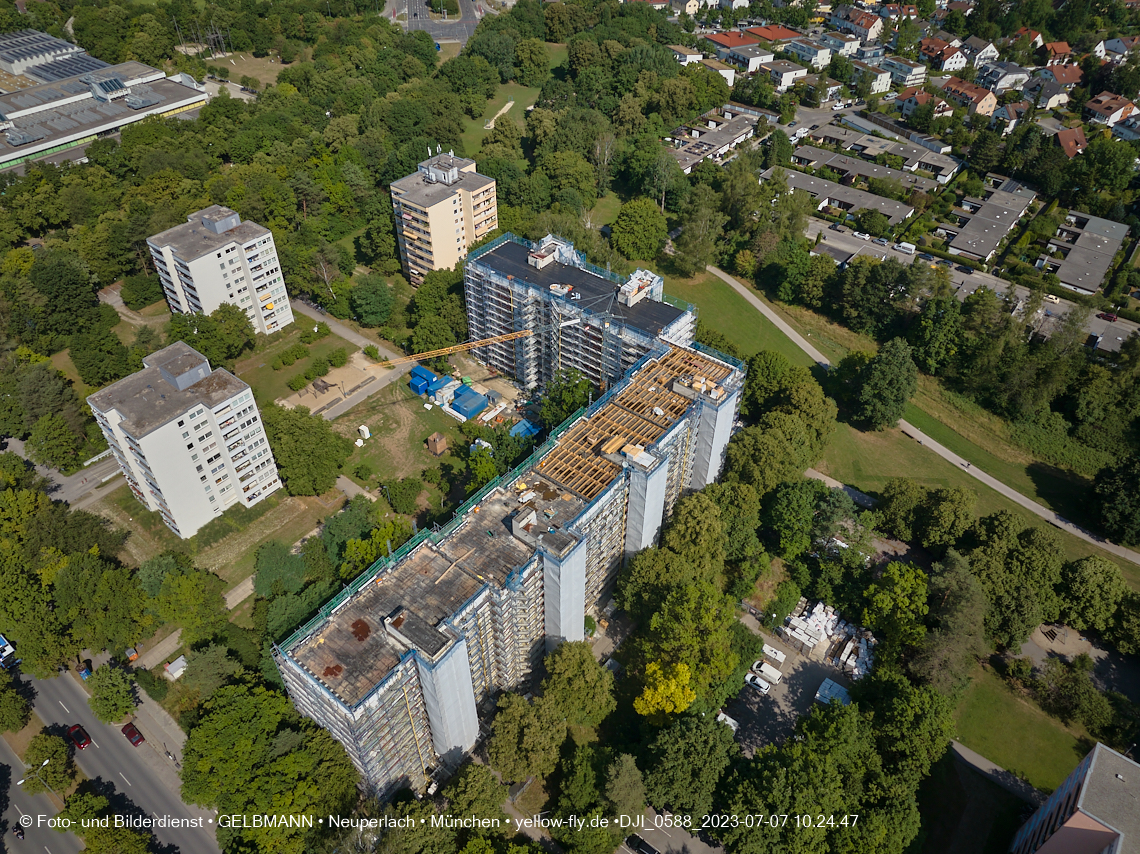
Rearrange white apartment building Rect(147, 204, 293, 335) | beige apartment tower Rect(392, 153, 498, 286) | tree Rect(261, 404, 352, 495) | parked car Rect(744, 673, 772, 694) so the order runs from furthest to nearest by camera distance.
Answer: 1. beige apartment tower Rect(392, 153, 498, 286)
2. white apartment building Rect(147, 204, 293, 335)
3. tree Rect(261, 404, 352, 495)
4. parked car Rect(744, 673, 772, 694)

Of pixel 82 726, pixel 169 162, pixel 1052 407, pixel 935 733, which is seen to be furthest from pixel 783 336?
pixel 169 162

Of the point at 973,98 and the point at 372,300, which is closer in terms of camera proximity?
the point at 372,300

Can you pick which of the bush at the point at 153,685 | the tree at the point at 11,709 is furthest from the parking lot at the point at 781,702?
the tree at the point at 11,709

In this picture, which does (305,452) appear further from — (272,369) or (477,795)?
(477,795)

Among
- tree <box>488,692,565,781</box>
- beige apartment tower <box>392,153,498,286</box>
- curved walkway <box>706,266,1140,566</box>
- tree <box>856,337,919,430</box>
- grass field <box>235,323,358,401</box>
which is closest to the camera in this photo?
tree <box>488,692,565,781</box>

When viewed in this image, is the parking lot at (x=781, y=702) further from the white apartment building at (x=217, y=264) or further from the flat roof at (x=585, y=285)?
the white apartment building at (x=217, y=264)

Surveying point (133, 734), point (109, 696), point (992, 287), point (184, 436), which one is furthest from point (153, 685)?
point (992, 287)

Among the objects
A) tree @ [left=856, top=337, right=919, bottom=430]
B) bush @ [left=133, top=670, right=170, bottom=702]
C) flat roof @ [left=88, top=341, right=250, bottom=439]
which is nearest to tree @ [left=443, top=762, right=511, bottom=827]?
bush @ [left=133, top=670, right=170, bottom=702]

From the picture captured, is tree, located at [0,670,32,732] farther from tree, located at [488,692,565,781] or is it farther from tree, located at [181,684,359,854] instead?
tree, located at [488,692,565,781]
